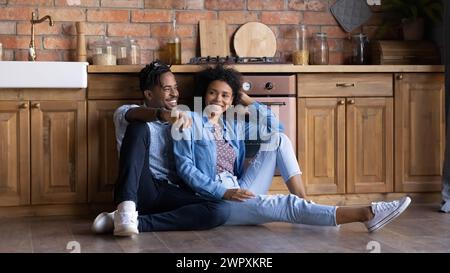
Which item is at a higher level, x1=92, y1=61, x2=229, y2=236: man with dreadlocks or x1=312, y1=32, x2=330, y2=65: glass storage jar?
x1=312, y1=32, x2=330, y2=65: glass storage jar

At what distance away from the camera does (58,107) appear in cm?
415

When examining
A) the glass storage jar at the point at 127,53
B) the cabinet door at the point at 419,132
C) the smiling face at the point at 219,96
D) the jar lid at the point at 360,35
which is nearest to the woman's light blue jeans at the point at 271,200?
the smiling face at the point at 219,96

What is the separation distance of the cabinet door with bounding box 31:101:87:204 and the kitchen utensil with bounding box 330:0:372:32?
1941 millimetres

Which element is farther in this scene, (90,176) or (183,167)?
(90,176)

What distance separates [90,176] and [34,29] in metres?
1.11

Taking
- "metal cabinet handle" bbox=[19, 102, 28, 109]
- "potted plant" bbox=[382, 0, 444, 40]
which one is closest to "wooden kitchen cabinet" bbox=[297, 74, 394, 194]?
"potted plant" bbox=[382, 0, 444, 40]

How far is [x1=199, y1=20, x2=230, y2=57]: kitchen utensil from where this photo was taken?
4844 mm

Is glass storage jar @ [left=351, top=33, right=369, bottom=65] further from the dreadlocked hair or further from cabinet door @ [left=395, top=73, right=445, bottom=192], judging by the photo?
the dreadlocked hair

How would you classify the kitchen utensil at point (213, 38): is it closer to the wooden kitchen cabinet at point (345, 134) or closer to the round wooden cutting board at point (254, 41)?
the round wooden cutting board at point (254, 41)

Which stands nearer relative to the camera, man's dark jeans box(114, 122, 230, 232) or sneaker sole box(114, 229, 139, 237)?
sneaker sole box(114, 229, 139, 237)

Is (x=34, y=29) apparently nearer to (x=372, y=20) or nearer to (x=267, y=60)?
(x=267, y=60)

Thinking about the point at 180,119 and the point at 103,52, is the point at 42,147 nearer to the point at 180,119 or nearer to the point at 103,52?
the point at 103,52

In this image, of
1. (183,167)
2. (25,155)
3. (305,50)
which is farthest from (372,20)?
(25,155)

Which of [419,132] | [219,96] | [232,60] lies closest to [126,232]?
[219,96]
